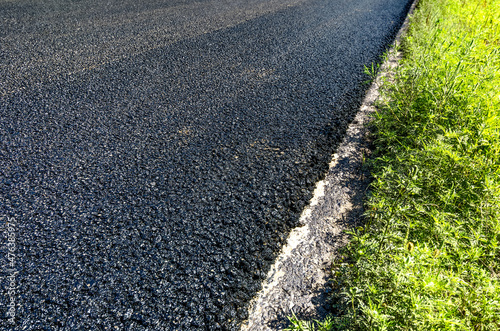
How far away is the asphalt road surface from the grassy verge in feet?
1.52

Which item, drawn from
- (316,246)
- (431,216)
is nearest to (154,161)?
(316,246)

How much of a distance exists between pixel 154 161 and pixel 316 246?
1343 mm

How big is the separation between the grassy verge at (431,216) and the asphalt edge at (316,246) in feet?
0.29

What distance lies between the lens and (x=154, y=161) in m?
2.44

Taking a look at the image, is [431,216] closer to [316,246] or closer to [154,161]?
[316,246]

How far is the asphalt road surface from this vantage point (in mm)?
1604

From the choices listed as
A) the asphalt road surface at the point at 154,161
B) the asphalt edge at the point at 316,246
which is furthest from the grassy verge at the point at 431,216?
the asphalt road surface at the point at 154,161

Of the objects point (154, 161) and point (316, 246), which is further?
point (154, 161)

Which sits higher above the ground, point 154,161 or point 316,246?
point 154,161

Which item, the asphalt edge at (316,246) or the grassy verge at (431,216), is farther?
the asphalt edge at (316,246)

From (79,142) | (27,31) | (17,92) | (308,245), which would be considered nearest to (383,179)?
(308,245)

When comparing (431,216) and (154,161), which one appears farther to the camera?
(154,161)

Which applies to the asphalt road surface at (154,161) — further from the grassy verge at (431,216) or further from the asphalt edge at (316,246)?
the grassy verge at (431,216)

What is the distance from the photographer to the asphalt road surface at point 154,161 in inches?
63.2
